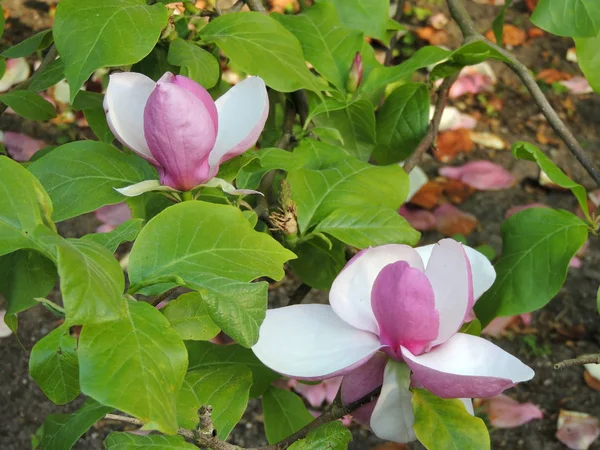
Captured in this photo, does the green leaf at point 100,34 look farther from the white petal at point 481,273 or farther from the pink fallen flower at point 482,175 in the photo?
the pink fallen flower at point 482,175

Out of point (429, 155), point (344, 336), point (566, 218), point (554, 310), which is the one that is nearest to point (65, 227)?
point (429, 155)

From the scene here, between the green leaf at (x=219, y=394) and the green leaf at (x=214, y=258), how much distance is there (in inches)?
5.8

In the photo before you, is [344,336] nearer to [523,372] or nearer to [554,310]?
[523,372]

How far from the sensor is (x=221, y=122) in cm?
67

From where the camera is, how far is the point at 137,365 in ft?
1.52

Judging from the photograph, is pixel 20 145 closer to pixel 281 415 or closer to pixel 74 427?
pixel 281 415

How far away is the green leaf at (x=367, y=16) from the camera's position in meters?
0.99

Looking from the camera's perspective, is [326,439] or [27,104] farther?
[27,104]

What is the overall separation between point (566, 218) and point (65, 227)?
4.32 ft

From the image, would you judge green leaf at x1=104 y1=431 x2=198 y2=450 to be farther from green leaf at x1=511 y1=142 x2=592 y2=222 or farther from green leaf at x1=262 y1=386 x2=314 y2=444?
green leaf at x1=511 y1=142 x2=592 y2=222

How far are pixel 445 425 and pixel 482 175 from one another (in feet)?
5.40

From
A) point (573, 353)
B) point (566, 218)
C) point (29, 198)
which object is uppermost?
point (29, 198)

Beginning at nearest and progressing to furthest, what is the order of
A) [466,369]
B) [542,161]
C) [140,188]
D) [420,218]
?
[466,369]
[140,188]
[542,161]
[420,218]

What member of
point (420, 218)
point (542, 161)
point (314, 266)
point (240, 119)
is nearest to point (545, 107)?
point (542, 161)
